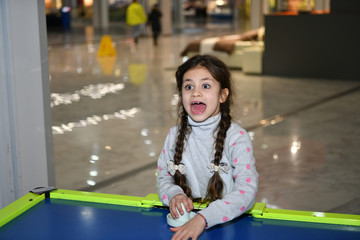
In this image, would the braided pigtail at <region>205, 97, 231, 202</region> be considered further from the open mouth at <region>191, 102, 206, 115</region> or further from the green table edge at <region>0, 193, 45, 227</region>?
the green table edge at <region>0, 193, 45, 227</region>

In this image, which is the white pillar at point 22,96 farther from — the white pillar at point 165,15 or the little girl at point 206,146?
the white pillar at point 165,15

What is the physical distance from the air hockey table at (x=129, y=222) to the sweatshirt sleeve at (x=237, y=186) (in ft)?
0.13

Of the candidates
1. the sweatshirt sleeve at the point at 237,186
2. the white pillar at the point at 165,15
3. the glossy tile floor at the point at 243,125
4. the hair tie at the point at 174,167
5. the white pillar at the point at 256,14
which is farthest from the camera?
the white pillar at the point at 165,15

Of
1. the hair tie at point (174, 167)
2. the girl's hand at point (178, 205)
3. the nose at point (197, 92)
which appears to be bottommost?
the girl's hand at point (178, 205)

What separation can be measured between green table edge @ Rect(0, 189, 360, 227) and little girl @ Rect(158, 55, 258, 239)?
0.07 meters

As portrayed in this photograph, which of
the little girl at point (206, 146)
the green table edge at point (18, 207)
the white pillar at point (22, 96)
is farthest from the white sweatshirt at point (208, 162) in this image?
the white pillar at point (22, 96)

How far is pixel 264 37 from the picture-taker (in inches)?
384

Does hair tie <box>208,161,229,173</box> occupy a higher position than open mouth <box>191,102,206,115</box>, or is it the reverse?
open mouth <box>191,102,206,115</box>

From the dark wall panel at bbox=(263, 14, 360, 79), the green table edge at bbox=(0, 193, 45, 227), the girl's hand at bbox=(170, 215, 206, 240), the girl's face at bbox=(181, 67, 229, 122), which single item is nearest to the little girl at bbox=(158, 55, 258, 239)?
the girl's face at bbox=(181, 67, 229, 122)

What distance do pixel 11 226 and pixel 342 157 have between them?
11.5ft

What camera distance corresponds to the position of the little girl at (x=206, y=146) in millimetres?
2064

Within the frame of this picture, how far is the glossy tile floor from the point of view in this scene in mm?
4047

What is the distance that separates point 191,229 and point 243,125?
426 cm

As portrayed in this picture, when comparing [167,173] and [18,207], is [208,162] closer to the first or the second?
[167,173]
